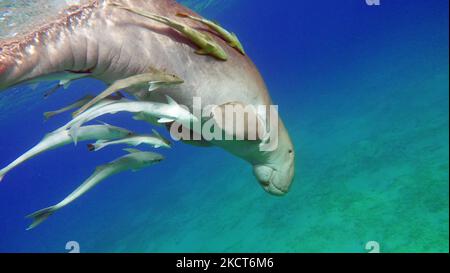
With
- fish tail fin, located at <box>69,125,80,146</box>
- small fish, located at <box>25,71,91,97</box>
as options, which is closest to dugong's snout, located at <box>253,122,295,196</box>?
fish tail fin, located at <box>69,125,80,146</box>

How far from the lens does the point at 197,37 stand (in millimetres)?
2248

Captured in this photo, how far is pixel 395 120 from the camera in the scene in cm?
1457

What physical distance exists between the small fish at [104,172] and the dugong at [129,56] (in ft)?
2.70

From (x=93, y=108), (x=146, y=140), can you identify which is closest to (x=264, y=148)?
(x=146, y=140)

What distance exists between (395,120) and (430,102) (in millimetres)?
1547

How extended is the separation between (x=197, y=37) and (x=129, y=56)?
1.50ft

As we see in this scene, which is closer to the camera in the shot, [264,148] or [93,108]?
[93,108]

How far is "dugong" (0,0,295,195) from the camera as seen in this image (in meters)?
1.92

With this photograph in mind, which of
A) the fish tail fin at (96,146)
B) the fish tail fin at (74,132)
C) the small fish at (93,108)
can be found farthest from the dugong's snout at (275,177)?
the fish tail fin at (74,132)

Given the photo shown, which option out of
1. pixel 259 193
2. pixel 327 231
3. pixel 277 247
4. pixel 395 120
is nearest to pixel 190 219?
pixel 259 193

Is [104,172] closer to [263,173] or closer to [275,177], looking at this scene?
[263,173]

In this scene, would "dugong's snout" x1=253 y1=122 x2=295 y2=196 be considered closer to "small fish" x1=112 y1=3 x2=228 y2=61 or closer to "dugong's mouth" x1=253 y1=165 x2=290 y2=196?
"dugong's mouth" x1=253 y1=165 x2=290 y2=196
